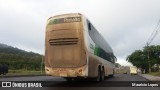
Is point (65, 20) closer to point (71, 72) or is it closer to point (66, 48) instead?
point (66, 48)

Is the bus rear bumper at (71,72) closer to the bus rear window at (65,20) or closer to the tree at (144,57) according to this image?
the bus rear window at (65,20)

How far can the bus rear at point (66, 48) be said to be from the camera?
61.7ft

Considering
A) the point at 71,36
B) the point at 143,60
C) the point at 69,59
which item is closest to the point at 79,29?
the point at 71,36

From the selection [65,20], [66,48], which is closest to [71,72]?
[66,48]

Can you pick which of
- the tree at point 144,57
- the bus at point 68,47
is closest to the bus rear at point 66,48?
the bus at point 68,47

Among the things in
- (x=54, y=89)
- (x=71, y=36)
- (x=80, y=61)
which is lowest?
(x=54, y=89)

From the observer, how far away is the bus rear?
1881 cm

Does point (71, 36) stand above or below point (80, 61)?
above

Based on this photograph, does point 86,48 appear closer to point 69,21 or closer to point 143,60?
point 69,21

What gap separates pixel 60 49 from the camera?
19.0 metres

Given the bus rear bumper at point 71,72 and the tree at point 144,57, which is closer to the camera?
the bus rear bumper at point 71,72

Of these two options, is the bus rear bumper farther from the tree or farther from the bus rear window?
→ the tree

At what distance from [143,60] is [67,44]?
106 meters

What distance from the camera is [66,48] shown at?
18.9 m
